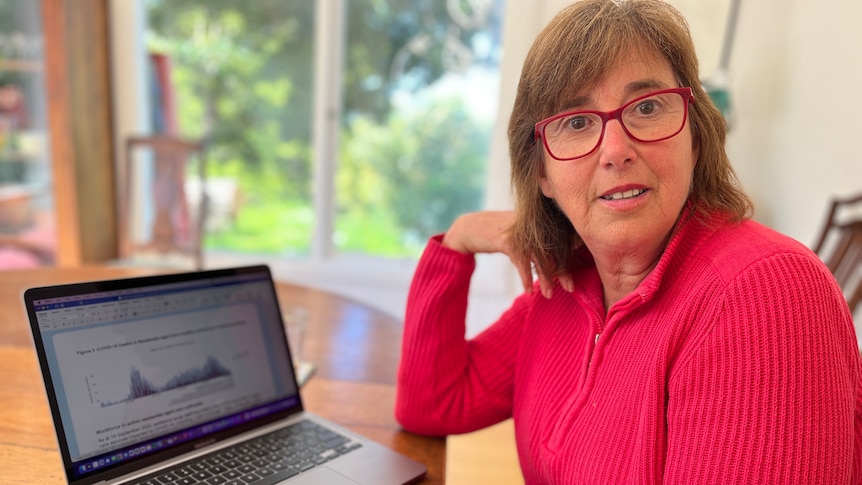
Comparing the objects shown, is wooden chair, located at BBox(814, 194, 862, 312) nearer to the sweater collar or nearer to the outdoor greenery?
the sweater collar

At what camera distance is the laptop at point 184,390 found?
818mm

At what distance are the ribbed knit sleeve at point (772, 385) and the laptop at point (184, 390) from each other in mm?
409

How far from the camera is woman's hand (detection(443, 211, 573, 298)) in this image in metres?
1.05

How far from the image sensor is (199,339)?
0.96 meters

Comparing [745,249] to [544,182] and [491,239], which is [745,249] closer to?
[544,182]

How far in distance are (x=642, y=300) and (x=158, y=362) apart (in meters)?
0.66

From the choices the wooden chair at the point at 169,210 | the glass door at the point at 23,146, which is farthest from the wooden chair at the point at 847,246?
the glass door at the point at 23,146

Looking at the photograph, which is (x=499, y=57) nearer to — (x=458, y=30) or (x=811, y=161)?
(x=458, y=30)

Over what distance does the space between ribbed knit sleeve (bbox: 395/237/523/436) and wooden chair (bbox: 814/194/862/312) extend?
1265 mm

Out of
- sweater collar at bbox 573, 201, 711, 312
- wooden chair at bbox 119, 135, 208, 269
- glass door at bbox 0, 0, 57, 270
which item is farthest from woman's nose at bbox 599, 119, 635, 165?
glass door at bbox 0, 0, 57, 270

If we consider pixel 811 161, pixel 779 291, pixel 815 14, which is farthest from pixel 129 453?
pixel 815 14

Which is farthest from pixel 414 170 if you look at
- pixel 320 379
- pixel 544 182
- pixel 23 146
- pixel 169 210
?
pixel 544 182

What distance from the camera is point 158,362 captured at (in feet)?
2.97

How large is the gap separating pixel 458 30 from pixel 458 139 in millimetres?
528
